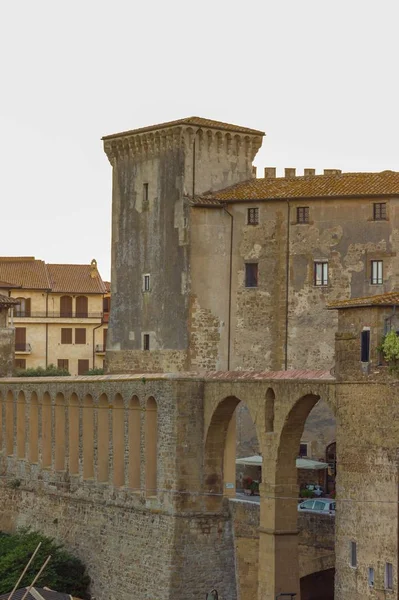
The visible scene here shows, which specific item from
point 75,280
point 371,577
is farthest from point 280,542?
point 75,280

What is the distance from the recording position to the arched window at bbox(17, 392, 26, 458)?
68.1 metres

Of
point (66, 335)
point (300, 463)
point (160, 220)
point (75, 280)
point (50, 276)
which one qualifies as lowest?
point (300, 463)

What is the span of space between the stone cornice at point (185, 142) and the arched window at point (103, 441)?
12053mm

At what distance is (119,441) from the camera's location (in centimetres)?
5731

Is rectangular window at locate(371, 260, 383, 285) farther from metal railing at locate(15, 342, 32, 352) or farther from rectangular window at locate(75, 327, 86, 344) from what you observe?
rectangular window at locate(75, 327, 86, 344)

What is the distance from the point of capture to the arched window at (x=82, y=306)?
321 feet

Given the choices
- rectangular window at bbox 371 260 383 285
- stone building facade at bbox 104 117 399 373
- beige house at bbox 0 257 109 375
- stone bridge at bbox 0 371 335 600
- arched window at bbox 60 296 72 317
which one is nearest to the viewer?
stone bridge at bbox 0 371 335 600

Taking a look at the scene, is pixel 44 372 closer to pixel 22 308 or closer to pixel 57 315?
pixel 22 308

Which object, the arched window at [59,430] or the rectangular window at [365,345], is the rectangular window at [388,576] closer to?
the rectangular window at [365,345]

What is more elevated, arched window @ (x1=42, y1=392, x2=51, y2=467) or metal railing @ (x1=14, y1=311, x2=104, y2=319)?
metal railing @ (x1=14, y1=311, x2=104, y2=319)

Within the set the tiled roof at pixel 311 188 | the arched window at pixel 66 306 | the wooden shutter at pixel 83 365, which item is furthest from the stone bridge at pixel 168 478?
the arched window at pixel 66 306

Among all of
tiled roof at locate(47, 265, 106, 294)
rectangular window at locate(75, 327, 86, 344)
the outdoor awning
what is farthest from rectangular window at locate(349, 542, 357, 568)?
rectangular window at locate(75, 327, 86, 344)

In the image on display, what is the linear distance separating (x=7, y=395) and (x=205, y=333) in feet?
30.8

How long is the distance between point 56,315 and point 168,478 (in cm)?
4487
